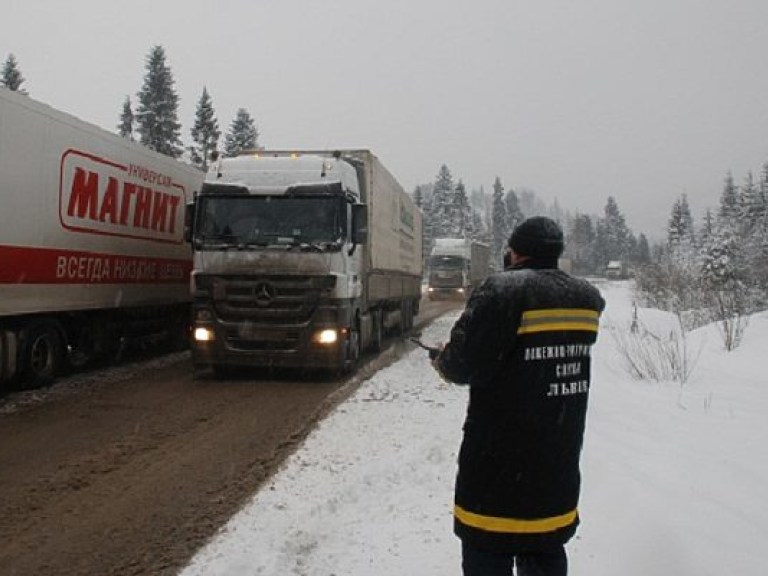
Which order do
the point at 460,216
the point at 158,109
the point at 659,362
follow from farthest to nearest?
the point at 460,216, the point at 158,109, the point at 659,362

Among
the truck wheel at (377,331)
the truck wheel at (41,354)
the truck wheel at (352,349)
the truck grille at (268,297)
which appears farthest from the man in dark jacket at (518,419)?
the truck wheel at (377,331)

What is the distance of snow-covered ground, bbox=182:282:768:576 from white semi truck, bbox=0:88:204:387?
4624 millimetres

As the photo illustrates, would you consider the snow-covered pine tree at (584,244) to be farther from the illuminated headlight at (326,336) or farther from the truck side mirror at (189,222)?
the truck side mirror at (189,222)

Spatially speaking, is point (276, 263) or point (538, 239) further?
point (276, 263)

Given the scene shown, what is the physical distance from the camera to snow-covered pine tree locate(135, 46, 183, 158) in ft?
153

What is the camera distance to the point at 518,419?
2605mm

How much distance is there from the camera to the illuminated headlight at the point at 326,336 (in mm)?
10609

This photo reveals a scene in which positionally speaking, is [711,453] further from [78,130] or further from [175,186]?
[175,186]

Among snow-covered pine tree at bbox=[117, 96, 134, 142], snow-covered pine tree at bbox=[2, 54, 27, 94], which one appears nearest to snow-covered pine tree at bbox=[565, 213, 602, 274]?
snow-covered pine tree at bbox=[117, 96, 134, 142]

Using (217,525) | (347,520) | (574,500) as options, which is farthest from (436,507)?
(574,500)

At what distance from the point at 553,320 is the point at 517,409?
365 millimetres

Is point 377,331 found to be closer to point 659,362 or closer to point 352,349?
point 352,349

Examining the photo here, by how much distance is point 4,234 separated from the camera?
8.81 metres

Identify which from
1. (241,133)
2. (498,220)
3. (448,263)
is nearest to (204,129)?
(241,133)
